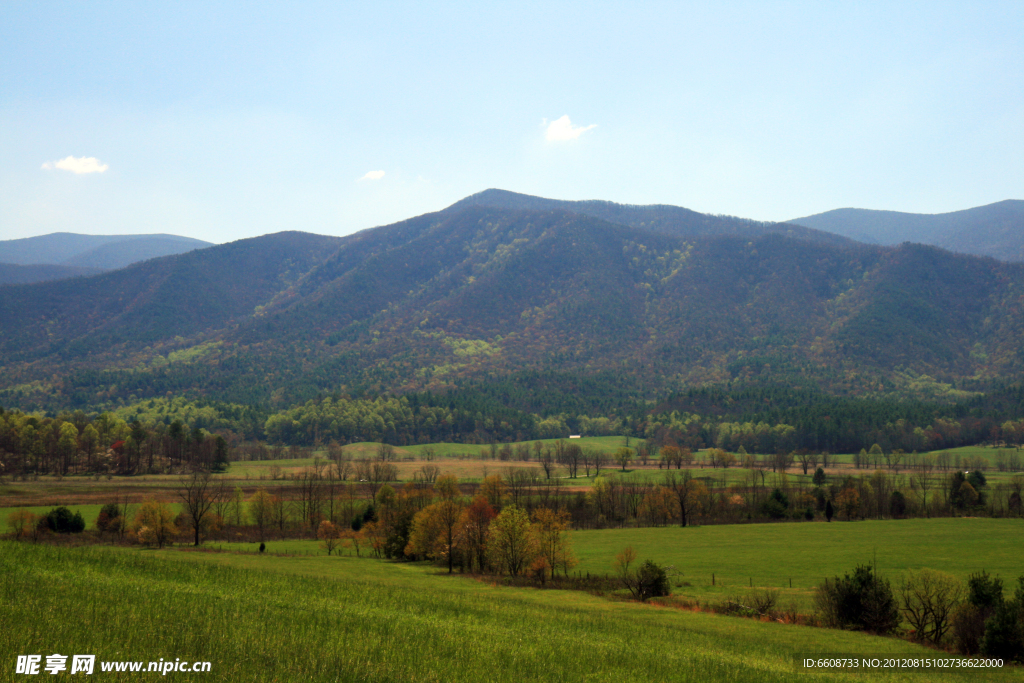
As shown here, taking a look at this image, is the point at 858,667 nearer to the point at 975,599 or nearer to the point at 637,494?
the point at 975,599

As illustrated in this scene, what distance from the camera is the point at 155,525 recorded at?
79.9 m

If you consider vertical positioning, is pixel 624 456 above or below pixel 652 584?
below

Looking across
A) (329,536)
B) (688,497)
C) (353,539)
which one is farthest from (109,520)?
(688,497)

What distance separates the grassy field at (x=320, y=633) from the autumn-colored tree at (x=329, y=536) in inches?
2091

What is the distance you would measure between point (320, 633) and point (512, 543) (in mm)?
54628

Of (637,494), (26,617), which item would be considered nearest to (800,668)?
(26,617)

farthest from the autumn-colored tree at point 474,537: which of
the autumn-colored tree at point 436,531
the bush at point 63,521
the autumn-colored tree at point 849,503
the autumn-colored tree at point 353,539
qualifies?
the autumn-colored tree at point 849,503

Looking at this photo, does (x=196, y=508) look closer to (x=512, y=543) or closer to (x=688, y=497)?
(x=512, y=543)

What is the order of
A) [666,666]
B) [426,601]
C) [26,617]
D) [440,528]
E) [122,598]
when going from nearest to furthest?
1. [26,617]
2. [122,598]
3. [666,666]
4. [426,601]
5. [440,528]

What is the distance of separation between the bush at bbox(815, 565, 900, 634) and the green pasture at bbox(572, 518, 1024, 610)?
183 inches

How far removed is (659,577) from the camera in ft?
192

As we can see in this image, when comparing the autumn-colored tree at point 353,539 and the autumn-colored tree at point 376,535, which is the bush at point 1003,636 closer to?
the autumn-colored tree at point 376,535

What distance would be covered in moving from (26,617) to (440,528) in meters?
66.1

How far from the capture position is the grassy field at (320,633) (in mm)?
13703
